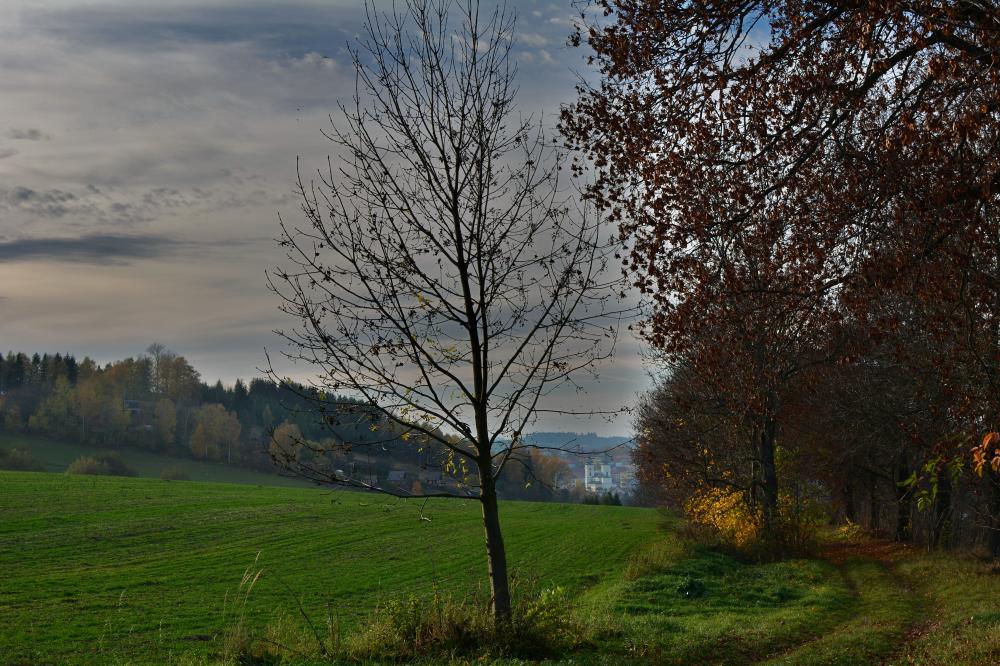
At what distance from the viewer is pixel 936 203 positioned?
31.5ft

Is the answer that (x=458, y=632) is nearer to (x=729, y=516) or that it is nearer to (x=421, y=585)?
(x=421, y=585)

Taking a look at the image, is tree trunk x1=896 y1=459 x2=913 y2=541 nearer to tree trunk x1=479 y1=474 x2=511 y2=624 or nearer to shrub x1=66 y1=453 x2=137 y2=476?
tree trunk x1=479 y1=474 x2=511 y2=624

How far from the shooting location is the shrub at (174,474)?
90562 mm

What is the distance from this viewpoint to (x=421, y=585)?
27438 mm

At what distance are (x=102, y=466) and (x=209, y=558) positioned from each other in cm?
5991

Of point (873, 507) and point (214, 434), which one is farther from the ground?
point (214, 434)

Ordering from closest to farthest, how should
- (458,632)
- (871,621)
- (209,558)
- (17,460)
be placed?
(458,632)
(871,621)
(209,558)
(17,460)

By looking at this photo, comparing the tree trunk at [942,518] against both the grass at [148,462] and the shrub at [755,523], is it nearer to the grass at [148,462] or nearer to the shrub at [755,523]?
the shrub at [755,523]

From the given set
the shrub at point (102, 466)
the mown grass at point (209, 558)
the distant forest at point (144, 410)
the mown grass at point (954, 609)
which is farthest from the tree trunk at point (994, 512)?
the shrub at point (102, 466)

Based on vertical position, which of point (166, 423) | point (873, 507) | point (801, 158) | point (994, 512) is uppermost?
point (801, 158)

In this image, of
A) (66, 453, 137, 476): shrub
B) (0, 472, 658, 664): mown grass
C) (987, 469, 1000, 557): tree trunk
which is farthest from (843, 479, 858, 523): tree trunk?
(66, 453, 137, 476): shrub

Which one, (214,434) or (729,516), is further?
(214,434)

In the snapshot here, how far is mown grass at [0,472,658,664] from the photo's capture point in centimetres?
1944

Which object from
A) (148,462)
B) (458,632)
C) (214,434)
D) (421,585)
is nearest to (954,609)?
(458,632)
